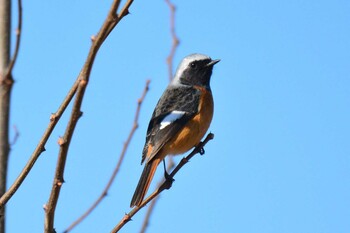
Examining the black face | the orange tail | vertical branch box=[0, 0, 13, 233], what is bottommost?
the orange tail

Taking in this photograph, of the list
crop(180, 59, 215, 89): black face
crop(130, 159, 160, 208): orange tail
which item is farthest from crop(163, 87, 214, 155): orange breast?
crop(180, 59, 215, 89): black face

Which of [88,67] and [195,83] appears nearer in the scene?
[88,67]

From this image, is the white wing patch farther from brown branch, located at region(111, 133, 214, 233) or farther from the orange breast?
brown branch, located at region(111, 133, 214, 233)

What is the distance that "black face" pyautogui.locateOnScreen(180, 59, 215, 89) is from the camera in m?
6.16

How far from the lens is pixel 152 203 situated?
347 centimetres

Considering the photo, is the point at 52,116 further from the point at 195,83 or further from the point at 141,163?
the point at 195,83

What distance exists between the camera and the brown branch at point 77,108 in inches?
85.5

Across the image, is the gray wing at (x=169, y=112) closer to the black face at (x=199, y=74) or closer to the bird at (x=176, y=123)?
the bird at (x=176, y=123)

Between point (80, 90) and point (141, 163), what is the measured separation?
2.94m

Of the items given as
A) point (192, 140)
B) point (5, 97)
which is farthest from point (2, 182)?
point (192, 140)

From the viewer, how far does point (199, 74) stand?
6.18 m

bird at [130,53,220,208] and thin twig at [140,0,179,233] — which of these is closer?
thin twig at [140,0,179,233]

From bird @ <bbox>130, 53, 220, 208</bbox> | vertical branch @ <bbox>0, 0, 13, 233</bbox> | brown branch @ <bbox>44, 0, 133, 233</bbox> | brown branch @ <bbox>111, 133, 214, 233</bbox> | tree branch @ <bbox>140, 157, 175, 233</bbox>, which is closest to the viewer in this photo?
brown branch @ <bbox>44, 0, 133, 233</bbox>

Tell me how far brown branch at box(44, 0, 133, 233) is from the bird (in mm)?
2228
